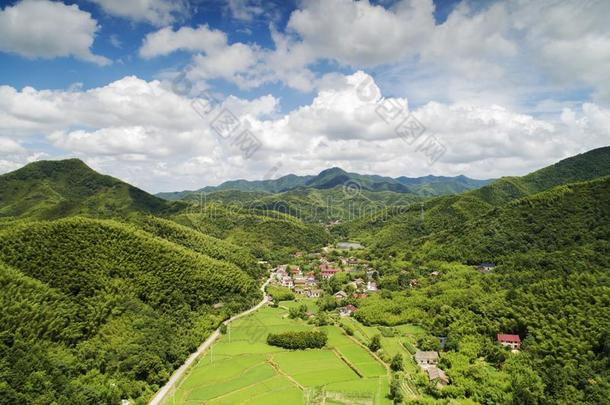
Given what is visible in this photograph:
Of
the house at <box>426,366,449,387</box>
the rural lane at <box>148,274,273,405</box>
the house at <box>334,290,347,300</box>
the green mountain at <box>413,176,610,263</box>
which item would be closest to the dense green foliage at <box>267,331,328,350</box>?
the rural lane at <box>148,274,273,405</box>

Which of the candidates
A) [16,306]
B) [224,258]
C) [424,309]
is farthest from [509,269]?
[16,306]

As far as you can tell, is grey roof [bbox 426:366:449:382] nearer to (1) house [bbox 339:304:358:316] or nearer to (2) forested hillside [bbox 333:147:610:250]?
(1) house [bbox 339:304:358:316]

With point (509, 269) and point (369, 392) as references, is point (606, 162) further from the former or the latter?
point (369, 392)

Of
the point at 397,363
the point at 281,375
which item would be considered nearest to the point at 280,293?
the point at 281,375

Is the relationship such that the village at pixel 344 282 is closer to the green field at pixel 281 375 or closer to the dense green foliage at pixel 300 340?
the green field at pixel 281 375

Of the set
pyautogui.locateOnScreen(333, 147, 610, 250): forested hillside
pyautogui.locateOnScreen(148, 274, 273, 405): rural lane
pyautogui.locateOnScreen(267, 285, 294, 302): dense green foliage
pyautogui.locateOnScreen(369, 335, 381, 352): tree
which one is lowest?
pyautogui.locateOnScreen(148, 274, 273, 405): rural lane
